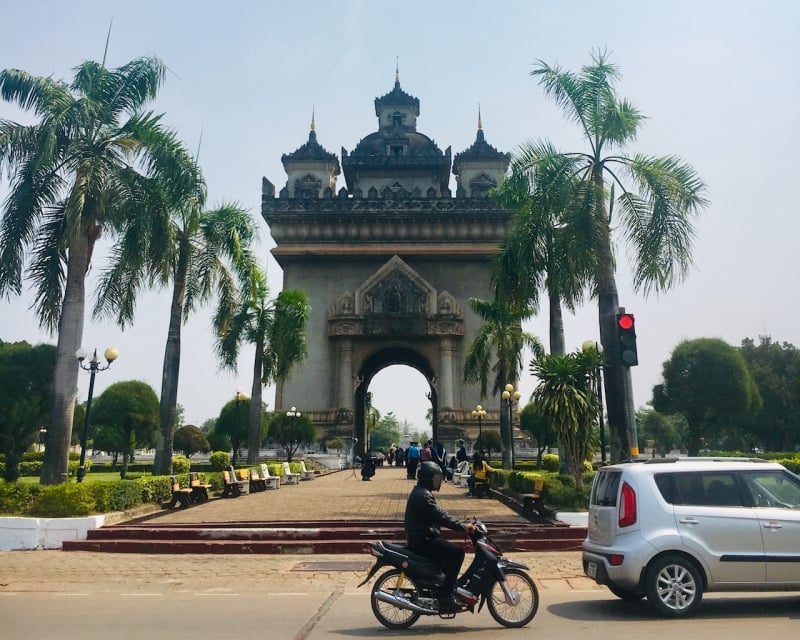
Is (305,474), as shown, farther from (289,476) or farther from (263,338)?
(263,338)

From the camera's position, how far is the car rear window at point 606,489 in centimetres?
730

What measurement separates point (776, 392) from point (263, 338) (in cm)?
4040

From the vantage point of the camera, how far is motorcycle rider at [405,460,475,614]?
21.0 ft

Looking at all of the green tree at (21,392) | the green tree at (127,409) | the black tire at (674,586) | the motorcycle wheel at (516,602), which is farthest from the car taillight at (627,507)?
the green tree at (127,409)

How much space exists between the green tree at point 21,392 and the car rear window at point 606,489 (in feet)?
90.2

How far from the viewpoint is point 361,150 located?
56.8 m

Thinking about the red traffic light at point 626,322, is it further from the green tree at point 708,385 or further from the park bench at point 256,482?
the green tree at point 708,385

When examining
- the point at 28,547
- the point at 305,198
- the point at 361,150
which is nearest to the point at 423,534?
→ the point at 28,547

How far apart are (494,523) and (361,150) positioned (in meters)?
47.1

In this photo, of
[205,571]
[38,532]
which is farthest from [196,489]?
[205,571]

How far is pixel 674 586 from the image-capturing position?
675cm

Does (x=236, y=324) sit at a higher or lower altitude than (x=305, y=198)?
lower

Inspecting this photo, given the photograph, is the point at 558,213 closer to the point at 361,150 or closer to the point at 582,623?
the point at 582,623

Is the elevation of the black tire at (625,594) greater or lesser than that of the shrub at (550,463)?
lesser
